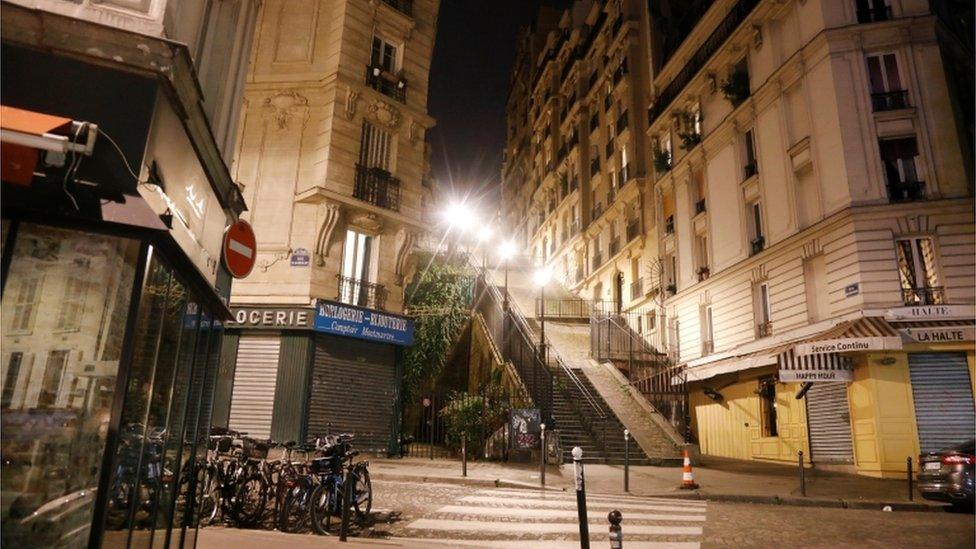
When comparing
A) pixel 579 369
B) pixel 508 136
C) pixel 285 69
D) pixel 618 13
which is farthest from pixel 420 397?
pixel 508 136

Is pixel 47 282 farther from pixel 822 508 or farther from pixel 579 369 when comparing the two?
A: pixel 579 369

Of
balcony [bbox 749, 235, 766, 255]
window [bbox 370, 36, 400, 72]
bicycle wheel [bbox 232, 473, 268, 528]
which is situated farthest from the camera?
balcony [bbox 749, 235, 766, 255]

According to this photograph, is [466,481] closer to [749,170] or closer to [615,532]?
[615,532]

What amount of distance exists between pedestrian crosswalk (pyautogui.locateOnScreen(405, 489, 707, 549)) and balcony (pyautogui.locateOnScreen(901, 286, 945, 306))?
9489 millimetres

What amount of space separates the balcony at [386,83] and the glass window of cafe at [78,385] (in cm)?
1566

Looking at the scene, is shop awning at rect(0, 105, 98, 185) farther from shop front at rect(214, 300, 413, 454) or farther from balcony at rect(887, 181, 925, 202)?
balcony at rect(887, 181, 925, 202)

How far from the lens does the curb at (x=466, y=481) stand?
464 inches

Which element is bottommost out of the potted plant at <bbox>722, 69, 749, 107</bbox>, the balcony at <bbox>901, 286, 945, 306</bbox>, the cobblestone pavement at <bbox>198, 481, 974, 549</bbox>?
the cobblestone pavement at <bbox>198, 481, 974, 549</bbox>

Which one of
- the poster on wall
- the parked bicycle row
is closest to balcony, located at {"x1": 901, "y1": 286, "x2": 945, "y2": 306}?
the poster on wall

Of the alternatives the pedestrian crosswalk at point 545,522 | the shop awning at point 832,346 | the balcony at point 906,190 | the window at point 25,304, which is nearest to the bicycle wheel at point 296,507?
the pedestrian crosswalk at point 545,522

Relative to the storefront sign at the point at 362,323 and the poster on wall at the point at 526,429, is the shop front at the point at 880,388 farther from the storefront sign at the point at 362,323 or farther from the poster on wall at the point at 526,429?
the storefront sign at the point at 362,323

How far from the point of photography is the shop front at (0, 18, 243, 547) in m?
3.93

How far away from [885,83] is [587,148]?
23.4 m

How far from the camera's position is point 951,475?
980 centimetres
